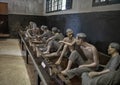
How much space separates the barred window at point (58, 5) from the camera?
21.6ft

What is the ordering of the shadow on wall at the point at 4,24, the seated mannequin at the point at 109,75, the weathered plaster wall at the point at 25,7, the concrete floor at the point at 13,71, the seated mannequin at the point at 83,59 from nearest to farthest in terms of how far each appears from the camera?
the seated mannequin at the point at 109,75
the seated mannequin at the point at 83,59
the concrete floor at the point at 13,71
the shadow on wall at the point at 4,24
the weathered plaster wall at the point at 25,7

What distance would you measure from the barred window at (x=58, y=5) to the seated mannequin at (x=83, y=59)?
353 centimetres

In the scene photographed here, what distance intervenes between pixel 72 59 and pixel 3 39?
7.61 meters

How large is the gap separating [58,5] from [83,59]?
522 centimetres

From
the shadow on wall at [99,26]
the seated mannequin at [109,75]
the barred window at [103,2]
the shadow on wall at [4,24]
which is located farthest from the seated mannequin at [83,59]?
the shadow on wall at [4,24]

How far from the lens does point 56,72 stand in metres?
2.90

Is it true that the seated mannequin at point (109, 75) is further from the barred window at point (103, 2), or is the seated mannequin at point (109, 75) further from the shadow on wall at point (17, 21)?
the shadow on wall at point (17, 21)

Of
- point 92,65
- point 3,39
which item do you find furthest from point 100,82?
point 3,39

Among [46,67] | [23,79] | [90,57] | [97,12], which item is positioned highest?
[97,12]

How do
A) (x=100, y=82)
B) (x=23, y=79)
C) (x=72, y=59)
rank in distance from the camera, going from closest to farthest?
(x=100, y=82)
(x=72, y=59)
(x=23, y=79)

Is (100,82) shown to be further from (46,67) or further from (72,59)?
(46,67)

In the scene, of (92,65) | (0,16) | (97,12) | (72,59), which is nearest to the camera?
(92,65)

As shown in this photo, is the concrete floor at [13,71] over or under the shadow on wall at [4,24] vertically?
under

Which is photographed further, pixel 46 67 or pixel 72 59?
pixel 46 67
